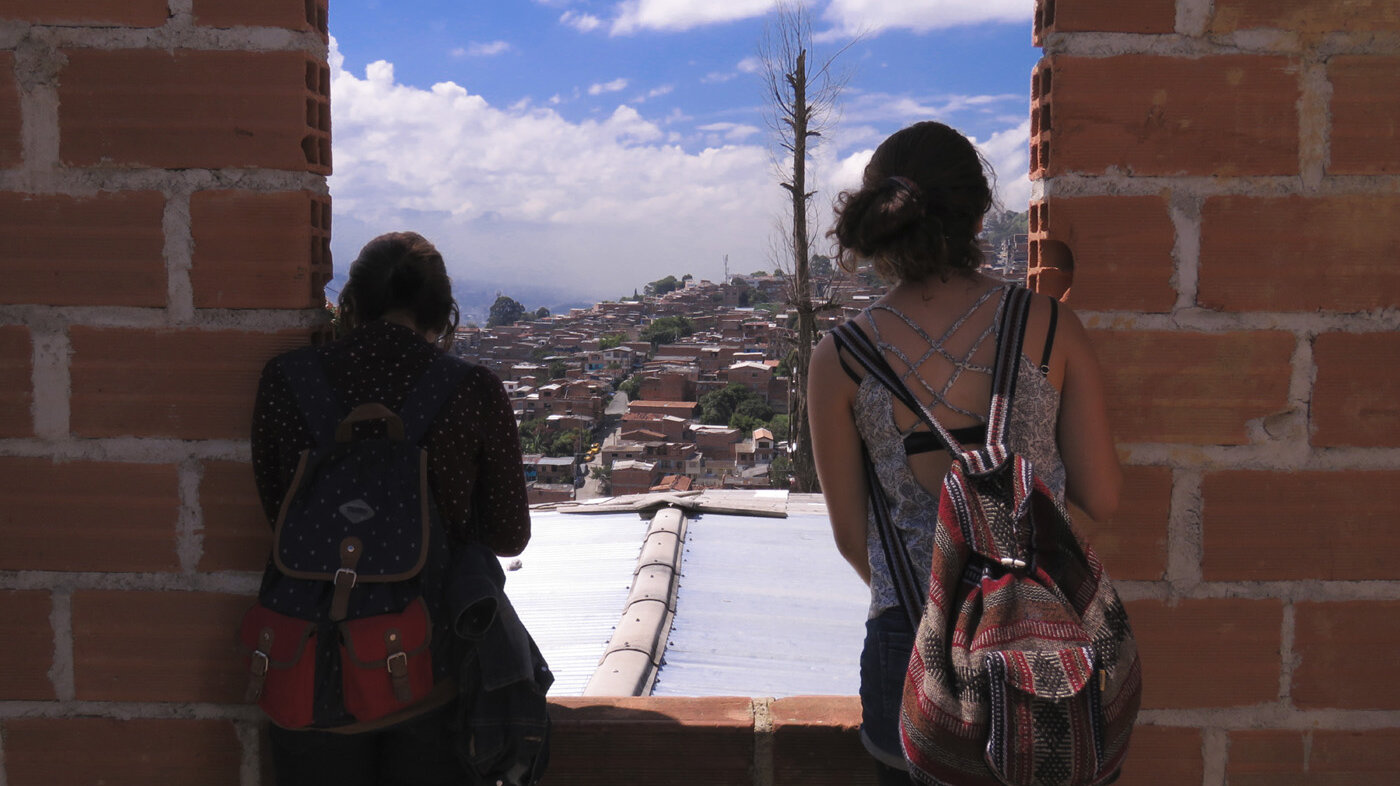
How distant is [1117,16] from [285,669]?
5.58 feet

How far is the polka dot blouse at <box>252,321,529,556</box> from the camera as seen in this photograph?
1.79 meters

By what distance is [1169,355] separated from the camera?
6.14 ft

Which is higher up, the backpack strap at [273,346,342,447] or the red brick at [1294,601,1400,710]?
the backpack strap at [273,346,342,447]

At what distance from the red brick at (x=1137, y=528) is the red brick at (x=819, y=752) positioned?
0.54m

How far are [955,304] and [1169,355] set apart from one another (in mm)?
501

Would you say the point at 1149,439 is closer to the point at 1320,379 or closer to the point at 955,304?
the point at 1320,379

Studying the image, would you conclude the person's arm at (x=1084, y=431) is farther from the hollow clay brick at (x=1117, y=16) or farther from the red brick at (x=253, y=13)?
the red brick at (x=253, y=13)

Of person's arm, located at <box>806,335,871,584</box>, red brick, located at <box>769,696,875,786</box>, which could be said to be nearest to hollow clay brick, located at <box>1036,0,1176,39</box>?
person's arm, located at <box>806,335,871,584</box>

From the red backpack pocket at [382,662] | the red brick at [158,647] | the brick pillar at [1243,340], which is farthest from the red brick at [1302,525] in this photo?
the red brick at [158,647]

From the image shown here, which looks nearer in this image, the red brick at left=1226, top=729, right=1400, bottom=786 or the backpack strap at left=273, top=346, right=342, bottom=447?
the backpack strap at left=273, top=346, right=342, bottom=447

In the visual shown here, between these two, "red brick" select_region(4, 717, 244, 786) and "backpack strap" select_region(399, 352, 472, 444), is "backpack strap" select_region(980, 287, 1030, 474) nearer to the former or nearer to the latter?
"backpack strap" select_region(399, 352, 472, 444)

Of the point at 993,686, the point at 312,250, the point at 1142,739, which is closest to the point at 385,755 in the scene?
the point at 312,250

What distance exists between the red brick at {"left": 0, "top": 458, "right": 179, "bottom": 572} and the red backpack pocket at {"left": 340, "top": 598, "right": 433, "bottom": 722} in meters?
0.54

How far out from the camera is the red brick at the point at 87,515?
1.94m
